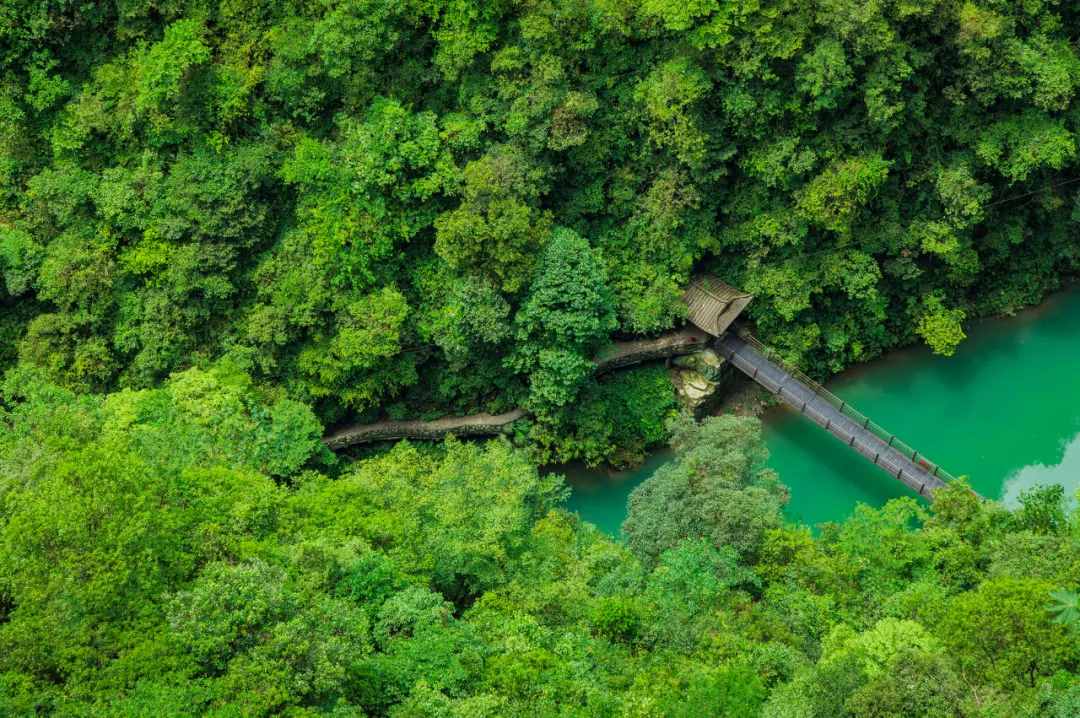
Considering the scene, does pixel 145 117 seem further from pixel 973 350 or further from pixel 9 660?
pixel 973 350

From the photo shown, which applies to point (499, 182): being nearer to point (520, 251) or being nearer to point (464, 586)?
point (520, 251)

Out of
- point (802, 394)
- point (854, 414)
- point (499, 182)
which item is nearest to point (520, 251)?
point (499, 182)

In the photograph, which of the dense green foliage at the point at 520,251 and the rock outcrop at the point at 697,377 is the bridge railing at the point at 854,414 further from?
the rock outcrop at the point at 697,377

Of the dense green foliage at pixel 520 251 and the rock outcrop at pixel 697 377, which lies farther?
the rock outcrop at pixel 697 377

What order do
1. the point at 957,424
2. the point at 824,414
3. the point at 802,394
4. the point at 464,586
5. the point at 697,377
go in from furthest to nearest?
1. the point at 697,377
2. the point at 957,424
3. the point at 802,394
4. the point at 824,414
5. the point at 464,586

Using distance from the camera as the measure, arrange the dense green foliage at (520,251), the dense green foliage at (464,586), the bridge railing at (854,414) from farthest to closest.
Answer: the bridge railing at (854,414)
the dense green foliage at (520,251)
the dense green foliage at (464,586)

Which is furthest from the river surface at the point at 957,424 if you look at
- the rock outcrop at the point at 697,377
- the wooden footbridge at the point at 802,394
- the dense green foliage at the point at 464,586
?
the dense green foliage at the point at 464,586

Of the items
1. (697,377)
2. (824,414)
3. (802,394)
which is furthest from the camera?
(697,377)
